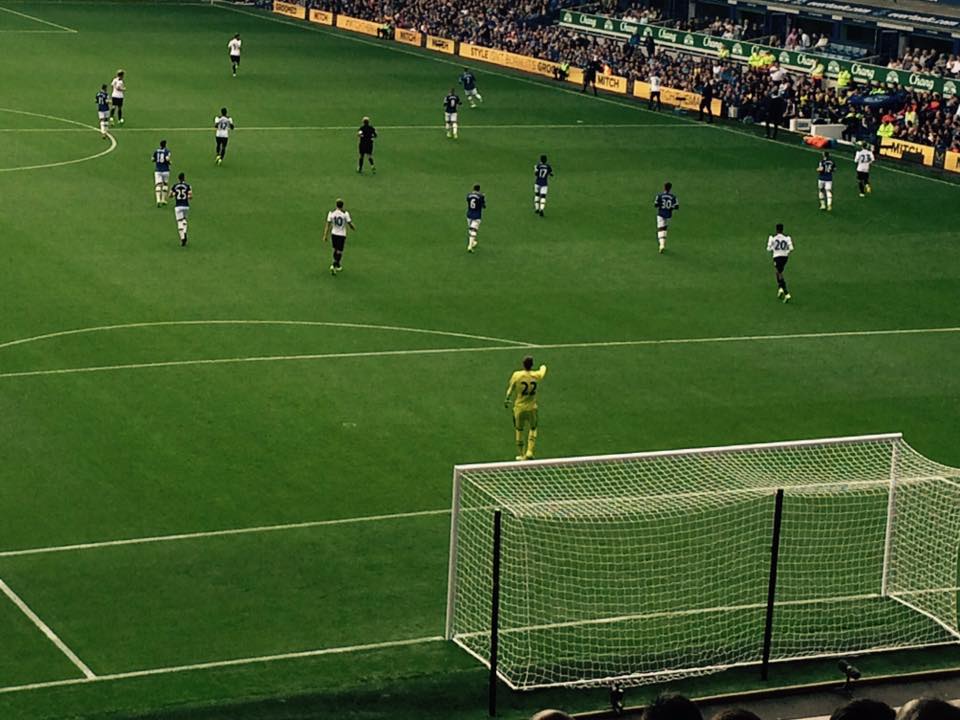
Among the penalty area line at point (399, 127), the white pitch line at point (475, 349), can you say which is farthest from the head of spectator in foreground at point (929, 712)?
the penalty area line at point (399, 127)

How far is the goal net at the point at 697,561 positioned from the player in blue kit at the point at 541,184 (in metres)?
21.8

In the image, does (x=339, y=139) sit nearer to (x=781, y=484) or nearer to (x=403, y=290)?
(x=403, y=290)

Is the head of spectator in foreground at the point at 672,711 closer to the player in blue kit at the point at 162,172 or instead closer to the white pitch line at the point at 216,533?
the white pitch line at the point at 216,533

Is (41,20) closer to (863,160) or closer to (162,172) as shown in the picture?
(162,172)

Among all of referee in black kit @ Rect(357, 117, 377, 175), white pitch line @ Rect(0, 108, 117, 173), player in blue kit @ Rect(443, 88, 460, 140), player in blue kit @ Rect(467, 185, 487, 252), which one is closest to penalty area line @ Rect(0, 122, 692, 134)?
white pitch line @ Rect(0, 108, 117, 173)

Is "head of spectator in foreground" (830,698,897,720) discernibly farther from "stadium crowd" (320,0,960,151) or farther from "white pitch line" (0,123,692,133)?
"white pitch line" (0,123,692,133)

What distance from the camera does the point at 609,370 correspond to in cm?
3566

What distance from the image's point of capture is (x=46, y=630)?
913 inches

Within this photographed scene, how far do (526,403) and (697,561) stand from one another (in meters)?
5.58

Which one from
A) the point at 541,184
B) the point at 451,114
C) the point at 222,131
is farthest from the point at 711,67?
the point at 541,184

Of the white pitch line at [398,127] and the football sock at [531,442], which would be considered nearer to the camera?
the football sock at [531,442]

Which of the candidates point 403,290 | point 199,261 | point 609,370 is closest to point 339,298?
point 403,290

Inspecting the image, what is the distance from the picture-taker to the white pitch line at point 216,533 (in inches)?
1015

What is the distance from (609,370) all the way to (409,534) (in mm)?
9755
